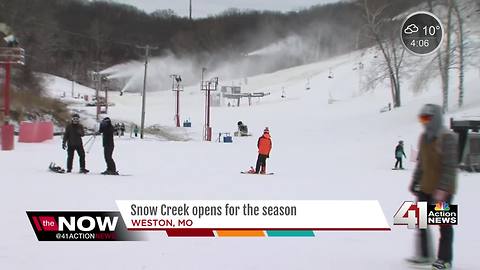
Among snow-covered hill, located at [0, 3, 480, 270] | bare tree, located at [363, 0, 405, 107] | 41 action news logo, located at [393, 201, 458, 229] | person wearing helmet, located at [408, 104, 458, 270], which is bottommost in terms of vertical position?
snow-covered hill, located at [0, 3, 480, 270]

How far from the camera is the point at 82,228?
5.49 meters

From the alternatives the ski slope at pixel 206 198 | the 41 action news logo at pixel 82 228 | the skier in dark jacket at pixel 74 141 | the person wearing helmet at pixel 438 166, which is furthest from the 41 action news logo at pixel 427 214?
the skier in dark jacket at pixel 74 141

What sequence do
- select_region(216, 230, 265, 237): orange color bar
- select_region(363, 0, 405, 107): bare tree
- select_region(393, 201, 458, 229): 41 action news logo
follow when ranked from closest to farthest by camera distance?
select_region(393, 201, 458, 229): 41 action news logo < select_region(216, 230, 265, 237): orange color bar < select_region(363, 0, 405, 107): bare tree

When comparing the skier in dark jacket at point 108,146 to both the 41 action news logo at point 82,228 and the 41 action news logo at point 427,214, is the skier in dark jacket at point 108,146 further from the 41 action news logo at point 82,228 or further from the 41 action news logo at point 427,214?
the 41 action news logo at point 427,214

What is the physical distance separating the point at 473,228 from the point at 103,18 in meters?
137

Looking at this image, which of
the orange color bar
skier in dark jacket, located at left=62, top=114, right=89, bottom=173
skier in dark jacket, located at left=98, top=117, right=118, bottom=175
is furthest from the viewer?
skier in dark jacket, located at left=62, top=114, right=89, bottom=173

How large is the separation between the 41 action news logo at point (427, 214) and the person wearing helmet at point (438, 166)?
0.05 meters

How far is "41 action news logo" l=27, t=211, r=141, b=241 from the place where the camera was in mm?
5484

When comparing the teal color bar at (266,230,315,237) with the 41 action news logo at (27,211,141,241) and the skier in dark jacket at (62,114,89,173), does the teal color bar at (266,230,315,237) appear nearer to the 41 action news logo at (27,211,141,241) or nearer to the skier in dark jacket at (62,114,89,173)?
the 41 action news logo at (27,211,141,241)

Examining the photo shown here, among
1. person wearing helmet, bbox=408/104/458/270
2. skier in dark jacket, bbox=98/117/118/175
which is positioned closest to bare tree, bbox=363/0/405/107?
skier in dark jacket, bbox=98/117/118/175

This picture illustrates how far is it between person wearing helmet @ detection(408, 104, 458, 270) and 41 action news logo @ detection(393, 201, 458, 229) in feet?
0.17

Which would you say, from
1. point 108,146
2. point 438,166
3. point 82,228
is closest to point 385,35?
point 108,146

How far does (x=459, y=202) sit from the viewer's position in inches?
349

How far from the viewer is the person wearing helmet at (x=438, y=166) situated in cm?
457
